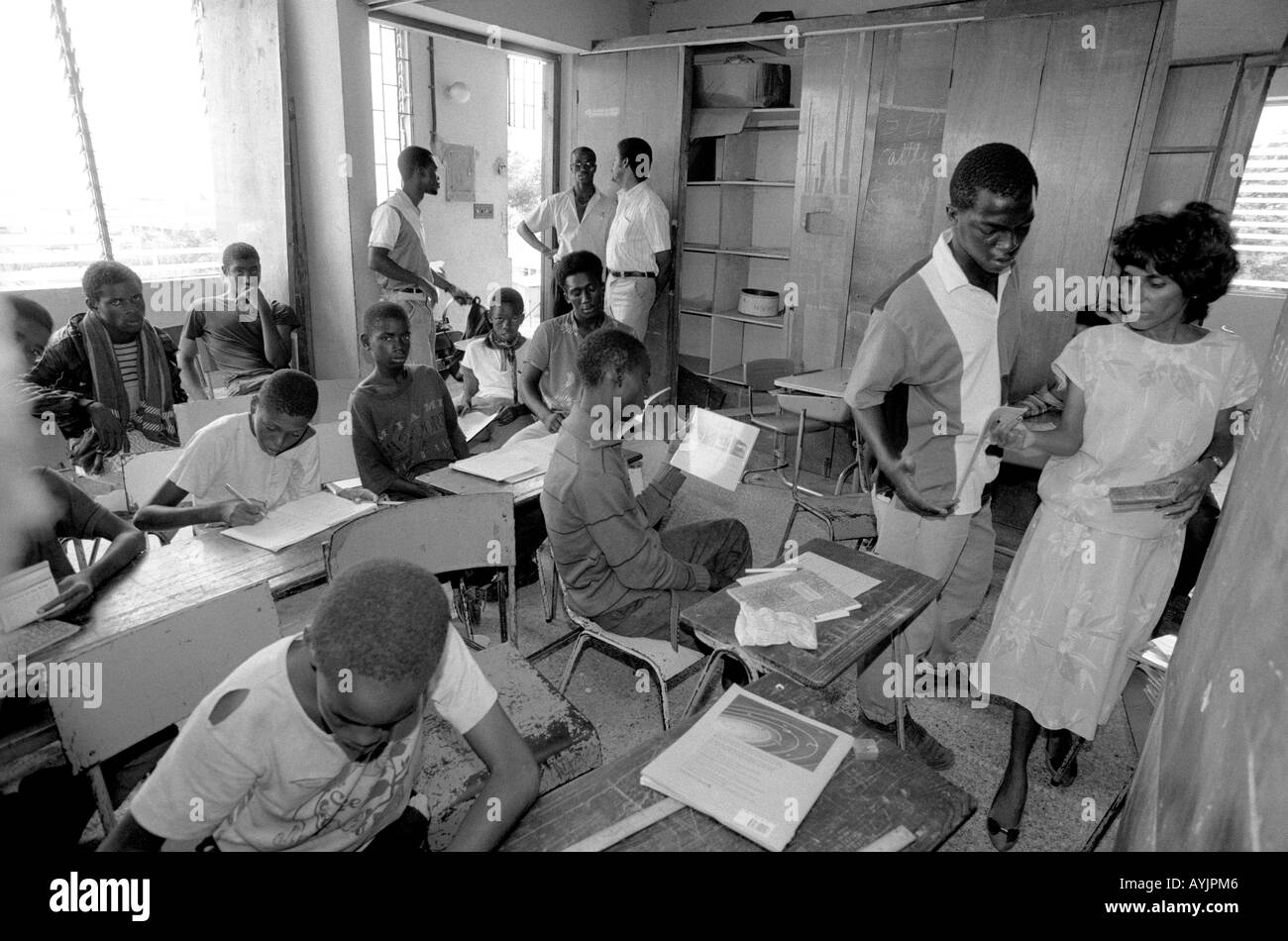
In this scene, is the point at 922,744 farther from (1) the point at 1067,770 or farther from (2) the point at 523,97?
(2) the point at 523,97

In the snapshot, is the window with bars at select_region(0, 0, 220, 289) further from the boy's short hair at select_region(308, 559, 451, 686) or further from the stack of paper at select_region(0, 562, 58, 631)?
the boy's short hair at select_region(308, 559, 451, 686)

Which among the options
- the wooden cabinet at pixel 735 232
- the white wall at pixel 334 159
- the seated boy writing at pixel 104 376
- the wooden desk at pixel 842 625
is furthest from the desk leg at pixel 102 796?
the wooden cabinet at pixel 735 232

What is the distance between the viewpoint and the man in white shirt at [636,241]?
16.8 feet

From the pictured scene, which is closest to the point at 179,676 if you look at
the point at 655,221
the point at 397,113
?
the point at 655,221

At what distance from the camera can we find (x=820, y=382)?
4.30 metres

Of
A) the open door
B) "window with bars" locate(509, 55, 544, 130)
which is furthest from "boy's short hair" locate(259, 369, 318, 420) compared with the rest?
"window with bars" locate(509, 55, 544, 130)

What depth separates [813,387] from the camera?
161 inches

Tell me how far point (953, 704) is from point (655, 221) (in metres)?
3.63

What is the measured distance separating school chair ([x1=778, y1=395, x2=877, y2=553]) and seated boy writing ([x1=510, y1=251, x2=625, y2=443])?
1045 mm

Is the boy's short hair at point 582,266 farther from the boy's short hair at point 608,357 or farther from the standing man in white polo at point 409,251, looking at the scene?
the boy's short hair at point 608,357

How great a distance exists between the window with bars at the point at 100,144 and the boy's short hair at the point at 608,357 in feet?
12.6
